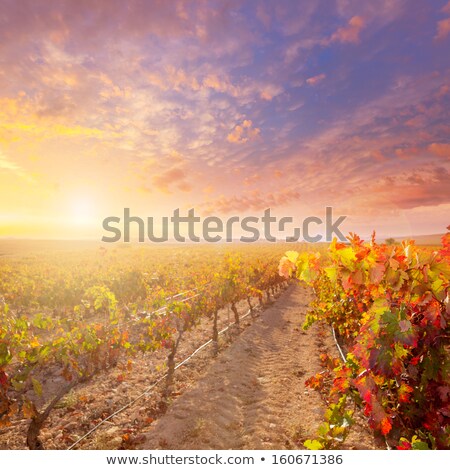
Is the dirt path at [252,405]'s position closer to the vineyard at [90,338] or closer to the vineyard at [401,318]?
the vineyard at [90,338]

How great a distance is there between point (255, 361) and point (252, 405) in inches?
104

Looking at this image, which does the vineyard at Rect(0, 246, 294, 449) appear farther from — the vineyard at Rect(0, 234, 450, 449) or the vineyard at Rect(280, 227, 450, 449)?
the vineyard at Rect(280, 227, 450, 449)

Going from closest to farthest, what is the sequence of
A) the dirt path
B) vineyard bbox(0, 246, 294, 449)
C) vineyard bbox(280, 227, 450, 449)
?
vineyard bbox(280, 227, 450, 449), vineyard bbox(0, 246, 294, 449), the dirt path

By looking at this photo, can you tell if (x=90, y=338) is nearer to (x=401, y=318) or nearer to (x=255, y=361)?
(x=255, y=361)

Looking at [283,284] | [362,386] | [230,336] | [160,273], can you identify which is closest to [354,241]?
[362,386]

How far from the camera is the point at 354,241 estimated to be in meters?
2.54

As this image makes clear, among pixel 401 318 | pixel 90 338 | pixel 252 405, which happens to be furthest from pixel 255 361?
pixel 401 318

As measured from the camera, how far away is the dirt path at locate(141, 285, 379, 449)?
5594mm

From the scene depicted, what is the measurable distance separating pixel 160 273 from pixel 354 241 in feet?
65.9

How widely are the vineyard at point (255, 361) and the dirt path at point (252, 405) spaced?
41mm

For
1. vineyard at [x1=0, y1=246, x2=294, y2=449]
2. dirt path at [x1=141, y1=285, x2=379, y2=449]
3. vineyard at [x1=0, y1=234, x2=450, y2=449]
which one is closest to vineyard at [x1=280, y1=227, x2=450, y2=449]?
vineyard at [x1=0, y1=234, x2=450, y2=449]

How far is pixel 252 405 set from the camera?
686cm

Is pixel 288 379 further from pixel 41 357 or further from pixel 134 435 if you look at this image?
pixel 41 357

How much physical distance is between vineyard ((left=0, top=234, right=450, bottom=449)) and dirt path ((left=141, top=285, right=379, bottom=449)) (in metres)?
0.04
